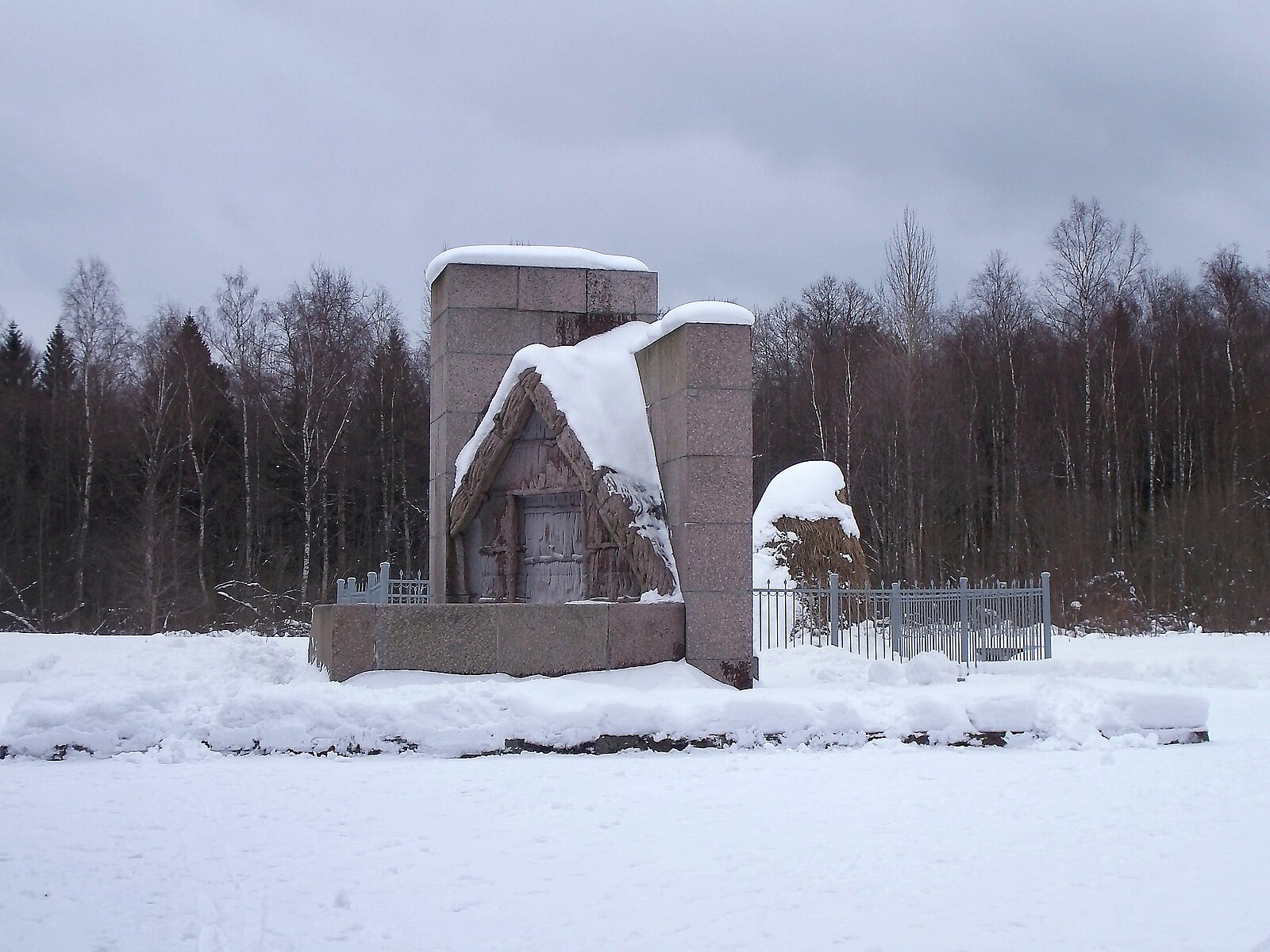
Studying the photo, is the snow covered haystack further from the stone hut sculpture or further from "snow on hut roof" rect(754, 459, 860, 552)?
the stone hut sculpture

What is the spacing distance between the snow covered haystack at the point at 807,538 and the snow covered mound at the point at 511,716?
11285 millimetres

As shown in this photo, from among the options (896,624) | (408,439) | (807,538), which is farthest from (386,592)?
(408,439)

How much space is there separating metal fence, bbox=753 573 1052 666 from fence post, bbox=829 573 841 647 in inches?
0.5

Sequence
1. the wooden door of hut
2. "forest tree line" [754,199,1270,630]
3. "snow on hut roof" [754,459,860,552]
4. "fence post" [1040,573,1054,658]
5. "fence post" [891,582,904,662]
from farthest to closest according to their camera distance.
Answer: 1. "forest tree line" [754,199,1270,630]
2. "snow on hut roof" [754,459,860,552]
3. "fence post" [1040,573,1054,658]
4. "fence post" [891,582,904,662]
5. the wooden door of hut

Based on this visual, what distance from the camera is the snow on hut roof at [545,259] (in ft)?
48.4

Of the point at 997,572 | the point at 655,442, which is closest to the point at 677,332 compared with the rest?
the point at 655,442

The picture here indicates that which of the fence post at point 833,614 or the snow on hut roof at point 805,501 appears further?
the snow on hut roof at point 805,501

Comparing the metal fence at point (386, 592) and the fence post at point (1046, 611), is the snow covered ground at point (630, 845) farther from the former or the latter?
the fence post at point (1046, 611)

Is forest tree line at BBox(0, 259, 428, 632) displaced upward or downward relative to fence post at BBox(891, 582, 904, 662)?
upward

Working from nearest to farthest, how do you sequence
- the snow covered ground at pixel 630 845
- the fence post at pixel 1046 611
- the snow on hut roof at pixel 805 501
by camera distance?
the snow covered ground at pixel 630 845 → the fence post at pixel 1046 611 → the snow on hut roof at pixel 805 501

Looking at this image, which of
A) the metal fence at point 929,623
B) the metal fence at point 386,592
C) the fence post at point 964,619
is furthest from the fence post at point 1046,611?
the metal fence at point 386,592

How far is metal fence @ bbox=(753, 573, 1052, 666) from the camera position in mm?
19078

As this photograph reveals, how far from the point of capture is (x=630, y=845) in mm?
5996

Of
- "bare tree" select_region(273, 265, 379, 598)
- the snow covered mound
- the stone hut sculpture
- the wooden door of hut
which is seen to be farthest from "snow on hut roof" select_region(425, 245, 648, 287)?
"bare tree" select_region(273, 265, 379, 598)
